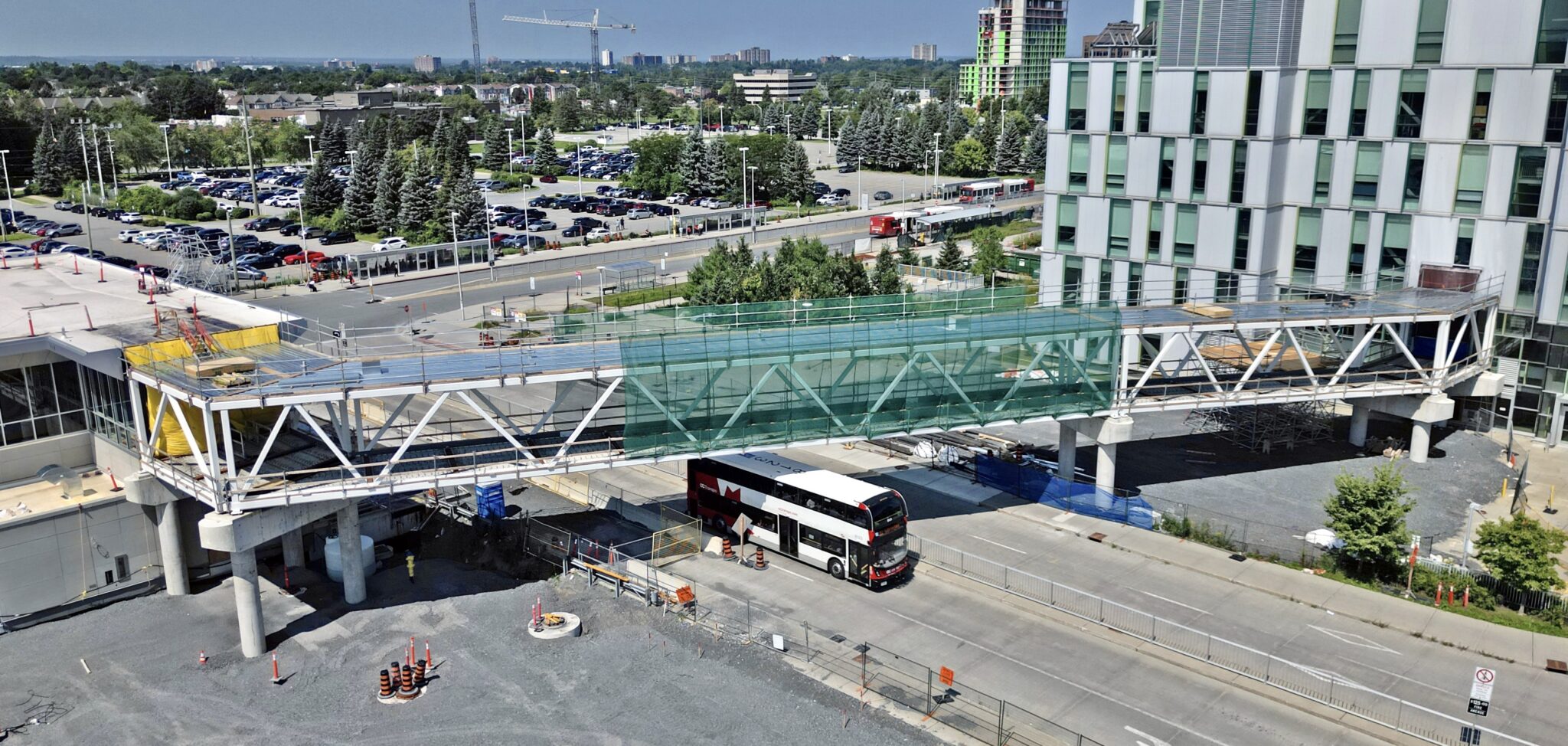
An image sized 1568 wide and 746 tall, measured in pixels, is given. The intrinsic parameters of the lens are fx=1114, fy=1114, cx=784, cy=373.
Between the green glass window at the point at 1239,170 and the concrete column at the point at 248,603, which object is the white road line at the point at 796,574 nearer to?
the concrete column at the point at 248,603

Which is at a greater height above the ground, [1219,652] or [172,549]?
[172,549]

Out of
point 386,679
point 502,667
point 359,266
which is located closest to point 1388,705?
point 502,667

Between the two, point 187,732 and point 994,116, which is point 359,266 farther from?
point 994,116

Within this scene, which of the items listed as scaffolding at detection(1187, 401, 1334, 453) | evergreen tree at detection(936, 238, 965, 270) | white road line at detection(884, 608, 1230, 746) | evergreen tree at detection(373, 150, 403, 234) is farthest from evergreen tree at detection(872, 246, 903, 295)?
evergreen tree at detection(373, 150, 403, 234)

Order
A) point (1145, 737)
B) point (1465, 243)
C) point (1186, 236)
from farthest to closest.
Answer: point (1186, 236) → point (1465, 243) → point (1145, 737)

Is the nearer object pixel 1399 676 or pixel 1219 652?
pixel 1399 676

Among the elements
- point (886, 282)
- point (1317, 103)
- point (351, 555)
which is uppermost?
point (1317, 103)

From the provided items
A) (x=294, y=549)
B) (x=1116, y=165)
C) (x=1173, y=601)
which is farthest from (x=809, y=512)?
(x=1116, y=165)

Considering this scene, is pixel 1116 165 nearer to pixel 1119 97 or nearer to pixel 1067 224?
pixel 1119 97
